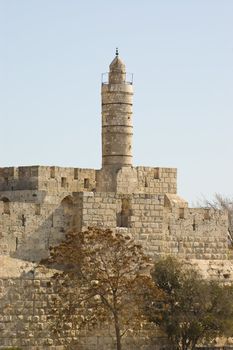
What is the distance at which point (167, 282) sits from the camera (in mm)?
41219

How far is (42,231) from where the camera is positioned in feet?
137

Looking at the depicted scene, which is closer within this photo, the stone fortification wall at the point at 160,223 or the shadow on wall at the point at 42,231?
the shadow on wall at the point at 42,231

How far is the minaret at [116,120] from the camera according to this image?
47.0m

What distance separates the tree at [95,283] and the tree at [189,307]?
1045mm

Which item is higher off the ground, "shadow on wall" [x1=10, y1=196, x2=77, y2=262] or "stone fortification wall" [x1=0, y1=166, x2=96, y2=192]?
"stone fortification wall" [x1=0, y1=166, x2=96, y2=192]

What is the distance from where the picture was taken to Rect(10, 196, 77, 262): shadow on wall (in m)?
41.4

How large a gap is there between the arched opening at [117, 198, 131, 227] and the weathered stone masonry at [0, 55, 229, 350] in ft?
0.07

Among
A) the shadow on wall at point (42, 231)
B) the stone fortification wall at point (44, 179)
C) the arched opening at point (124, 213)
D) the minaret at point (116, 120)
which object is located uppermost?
the minaret at point (116, 120)

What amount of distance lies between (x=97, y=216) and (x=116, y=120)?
18.9 ft

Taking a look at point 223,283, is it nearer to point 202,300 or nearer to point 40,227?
point 202,300

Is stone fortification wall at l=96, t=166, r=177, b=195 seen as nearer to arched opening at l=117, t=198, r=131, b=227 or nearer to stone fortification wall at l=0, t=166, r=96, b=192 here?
stone fortification wall at l=0, t=166, r=96, b=192

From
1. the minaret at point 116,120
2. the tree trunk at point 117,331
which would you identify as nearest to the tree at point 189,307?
the tree trunk at point 117,331

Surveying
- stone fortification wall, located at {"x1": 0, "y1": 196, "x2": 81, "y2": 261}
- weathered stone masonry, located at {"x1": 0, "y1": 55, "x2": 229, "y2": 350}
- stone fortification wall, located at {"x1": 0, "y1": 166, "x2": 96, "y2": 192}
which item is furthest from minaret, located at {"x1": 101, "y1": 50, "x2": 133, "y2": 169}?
stone fortification wall, located at {"x1": 0, "y1": 196, "x2": 81, "y2": 261}

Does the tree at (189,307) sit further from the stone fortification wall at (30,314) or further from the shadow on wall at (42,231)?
the shadow on wall at (42,231)
